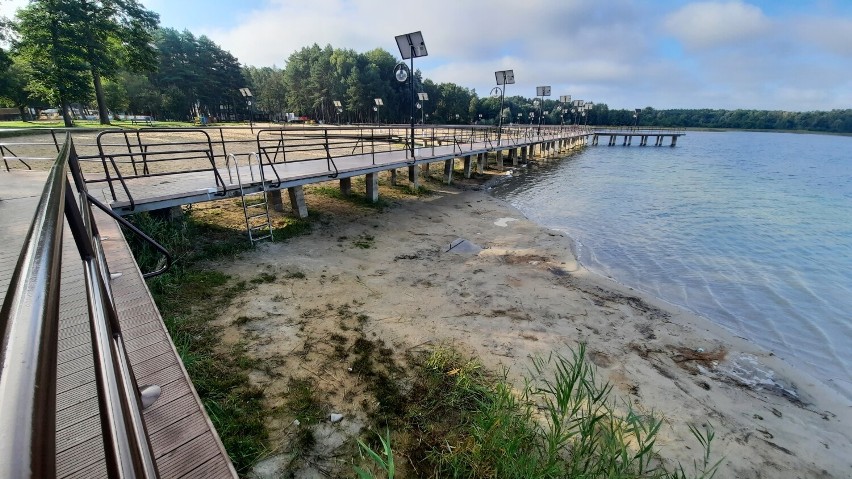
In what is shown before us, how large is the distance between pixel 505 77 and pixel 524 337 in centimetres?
2323

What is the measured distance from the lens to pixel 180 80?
59188mm

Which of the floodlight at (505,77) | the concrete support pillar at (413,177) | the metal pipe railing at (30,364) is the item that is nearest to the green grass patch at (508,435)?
the metal pipe railing at (30,364)

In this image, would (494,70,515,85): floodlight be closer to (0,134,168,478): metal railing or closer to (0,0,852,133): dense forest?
(0,0,852,133): dense forest

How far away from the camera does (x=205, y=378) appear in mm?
4762

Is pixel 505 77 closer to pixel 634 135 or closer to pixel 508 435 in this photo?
pixel 508 435

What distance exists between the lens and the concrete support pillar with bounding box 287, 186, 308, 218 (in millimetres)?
11273

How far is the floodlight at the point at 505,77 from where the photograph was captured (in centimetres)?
2573

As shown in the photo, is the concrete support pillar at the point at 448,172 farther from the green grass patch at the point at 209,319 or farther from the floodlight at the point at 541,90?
the floodlight at the point at 541,90

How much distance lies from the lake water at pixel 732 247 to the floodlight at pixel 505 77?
21.0ft

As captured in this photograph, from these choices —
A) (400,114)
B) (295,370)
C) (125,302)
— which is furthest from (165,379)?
(400,114)

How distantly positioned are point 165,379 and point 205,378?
196 cm

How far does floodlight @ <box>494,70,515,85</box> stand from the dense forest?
10.8 meters

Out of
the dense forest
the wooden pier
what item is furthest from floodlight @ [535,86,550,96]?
the wooden pier

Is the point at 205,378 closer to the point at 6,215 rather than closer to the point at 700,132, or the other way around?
the point at 6,215
